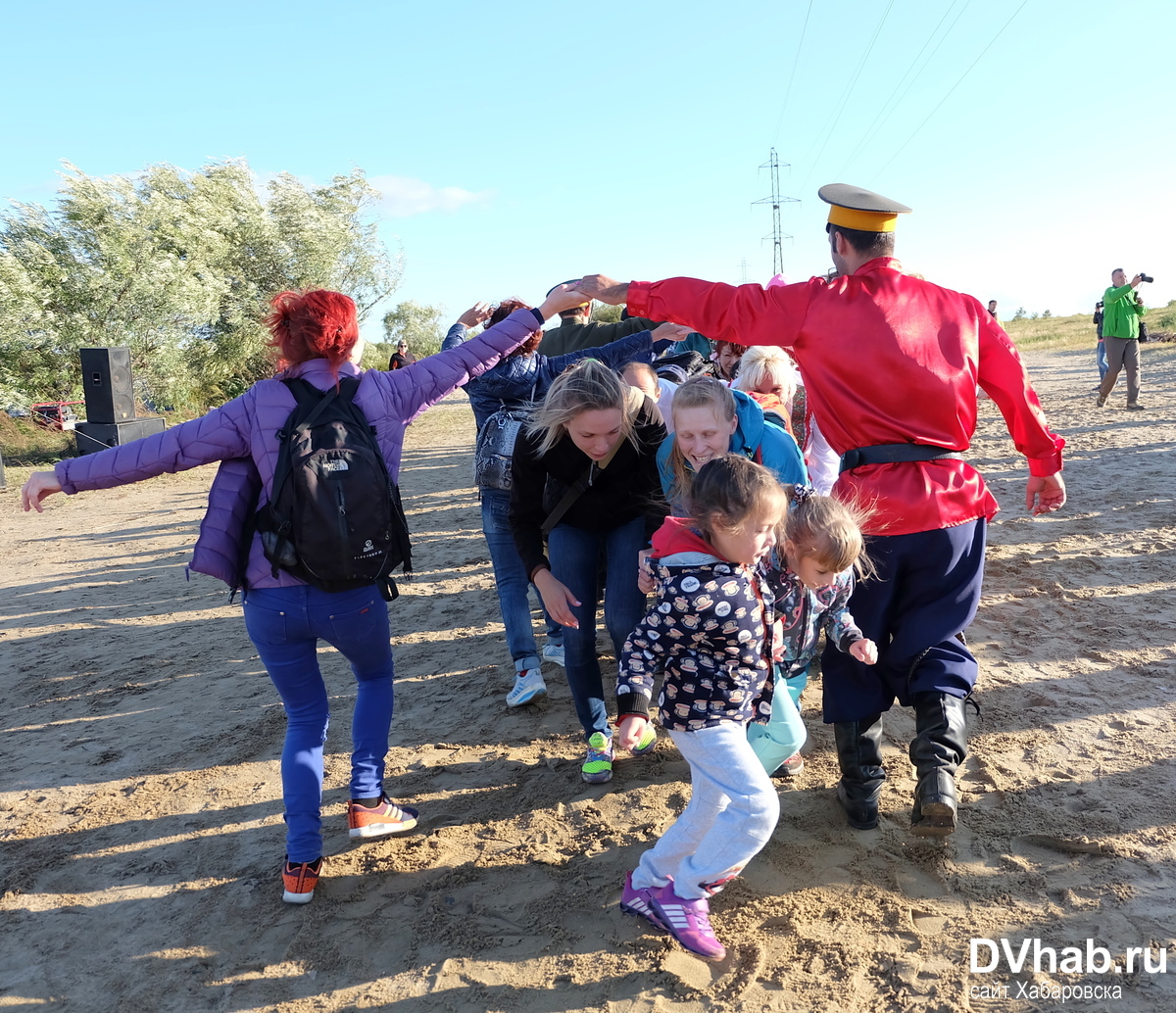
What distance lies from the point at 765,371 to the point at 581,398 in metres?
1.28

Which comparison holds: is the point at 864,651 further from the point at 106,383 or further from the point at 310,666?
the point at 106,383

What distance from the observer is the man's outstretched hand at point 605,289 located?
3.03m

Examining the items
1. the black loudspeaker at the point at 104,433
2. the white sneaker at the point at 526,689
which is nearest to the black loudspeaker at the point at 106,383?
the black loudspeaker at the point at 104,433

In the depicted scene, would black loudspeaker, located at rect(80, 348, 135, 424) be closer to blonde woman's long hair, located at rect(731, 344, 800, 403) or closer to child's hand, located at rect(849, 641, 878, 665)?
blonde woman's long hair, located at rect(731, 344, 800, 403)

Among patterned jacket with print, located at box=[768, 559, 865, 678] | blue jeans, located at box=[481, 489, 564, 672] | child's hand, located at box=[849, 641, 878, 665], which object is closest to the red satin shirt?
patterned jacket with print, located at box=[768, 559, 865, 678]

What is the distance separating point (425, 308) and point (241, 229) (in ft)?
140

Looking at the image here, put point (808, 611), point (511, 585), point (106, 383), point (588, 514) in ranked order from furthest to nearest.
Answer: point (106, 383), point (511, 585), point (588, 514), point (808, 611)

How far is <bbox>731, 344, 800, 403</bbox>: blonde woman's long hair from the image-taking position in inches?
151

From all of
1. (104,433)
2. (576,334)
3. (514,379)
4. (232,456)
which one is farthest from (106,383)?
(232,456)

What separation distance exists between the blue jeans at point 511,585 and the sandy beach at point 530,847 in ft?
1.05

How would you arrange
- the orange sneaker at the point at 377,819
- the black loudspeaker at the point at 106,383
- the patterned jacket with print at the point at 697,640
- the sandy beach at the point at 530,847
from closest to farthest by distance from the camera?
the patterned jacket with print at the point at 697,640, the sandy beach at the point at 530,847, the orange sneaker at the point at 377,819, the black loudspeaker at the point at 106,383

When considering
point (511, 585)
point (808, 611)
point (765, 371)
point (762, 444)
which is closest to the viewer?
point (808, 611)

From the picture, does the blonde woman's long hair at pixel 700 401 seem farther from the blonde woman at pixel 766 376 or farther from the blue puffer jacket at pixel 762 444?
the blonde woman at pixel 766 376

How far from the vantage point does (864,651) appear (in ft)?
8.18
